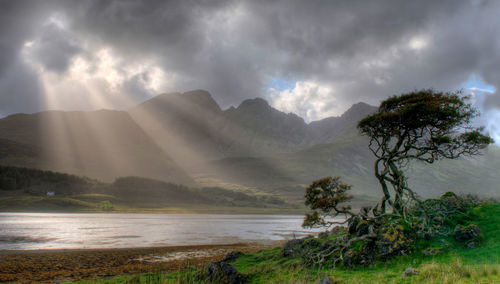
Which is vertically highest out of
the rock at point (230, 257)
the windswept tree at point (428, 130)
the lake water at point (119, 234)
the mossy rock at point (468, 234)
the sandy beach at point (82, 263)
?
the windswept tree at point (428, 130)

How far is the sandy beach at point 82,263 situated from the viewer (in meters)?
22.6

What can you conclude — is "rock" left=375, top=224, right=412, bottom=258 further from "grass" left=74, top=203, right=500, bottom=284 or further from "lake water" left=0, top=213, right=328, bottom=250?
"lake water" left=0, top=213, right=328, bottom=250

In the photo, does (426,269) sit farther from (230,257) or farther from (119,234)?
(119,234)

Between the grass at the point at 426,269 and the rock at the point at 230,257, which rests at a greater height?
the grass at the point at 426,269

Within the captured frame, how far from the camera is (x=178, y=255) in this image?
3344cm

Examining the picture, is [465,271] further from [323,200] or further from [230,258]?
[230,258]

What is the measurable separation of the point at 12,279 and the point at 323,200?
80.3 ft

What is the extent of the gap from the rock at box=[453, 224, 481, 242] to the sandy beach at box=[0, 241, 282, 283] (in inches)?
718

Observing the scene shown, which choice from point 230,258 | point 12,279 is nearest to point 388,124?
point 230,258

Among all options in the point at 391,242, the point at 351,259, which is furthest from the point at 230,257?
the point at 391,242

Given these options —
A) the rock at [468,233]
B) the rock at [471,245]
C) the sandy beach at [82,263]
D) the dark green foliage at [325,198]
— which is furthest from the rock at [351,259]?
the sandy beach at [82,263]

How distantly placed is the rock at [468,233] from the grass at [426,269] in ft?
1.35

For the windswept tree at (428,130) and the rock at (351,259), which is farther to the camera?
the windswept tree at (428,130)

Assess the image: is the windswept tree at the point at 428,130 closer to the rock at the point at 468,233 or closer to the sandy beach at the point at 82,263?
the rock at the point at 468,233
